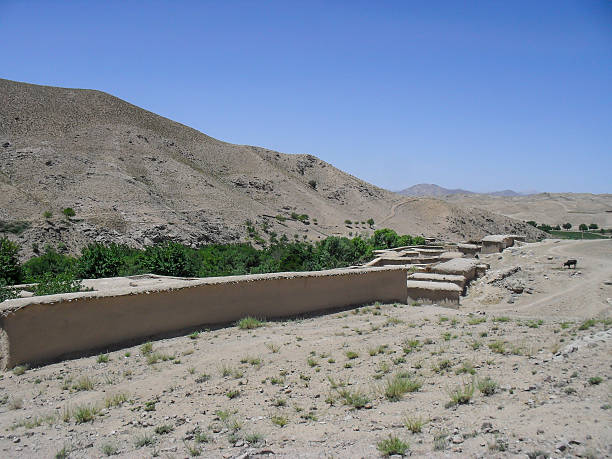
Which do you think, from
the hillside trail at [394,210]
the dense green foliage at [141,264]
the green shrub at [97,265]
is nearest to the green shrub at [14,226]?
the dense green foliage at [141,264]

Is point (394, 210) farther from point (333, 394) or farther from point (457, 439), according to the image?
point (457, 439)

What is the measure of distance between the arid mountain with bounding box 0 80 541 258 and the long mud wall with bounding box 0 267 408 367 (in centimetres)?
2214

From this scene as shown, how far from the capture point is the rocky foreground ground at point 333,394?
15.7 feet

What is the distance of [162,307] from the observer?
31.5 feet

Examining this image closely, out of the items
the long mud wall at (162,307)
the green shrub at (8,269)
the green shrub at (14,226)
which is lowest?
the long mud wall at (162,307)

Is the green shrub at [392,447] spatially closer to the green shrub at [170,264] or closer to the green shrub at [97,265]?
the green shrub at [97,265]

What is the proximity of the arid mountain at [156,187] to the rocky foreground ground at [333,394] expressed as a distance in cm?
2388

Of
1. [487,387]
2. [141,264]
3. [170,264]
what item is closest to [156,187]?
[141,264]

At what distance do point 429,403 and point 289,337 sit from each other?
3.99m

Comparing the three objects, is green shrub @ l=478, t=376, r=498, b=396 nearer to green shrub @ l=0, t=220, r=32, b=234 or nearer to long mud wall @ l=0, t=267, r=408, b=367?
long mud wall @ l=0, t=267, r=408, b=367

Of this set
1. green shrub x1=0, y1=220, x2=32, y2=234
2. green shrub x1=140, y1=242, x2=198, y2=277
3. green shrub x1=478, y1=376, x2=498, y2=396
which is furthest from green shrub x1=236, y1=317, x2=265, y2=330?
green shrub x1=0, y1=220, x2=32, y2=234

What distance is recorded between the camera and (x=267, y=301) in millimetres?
10969

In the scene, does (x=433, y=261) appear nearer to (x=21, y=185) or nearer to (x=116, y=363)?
(x=116, y=363)

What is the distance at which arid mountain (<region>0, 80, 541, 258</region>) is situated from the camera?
111ft
